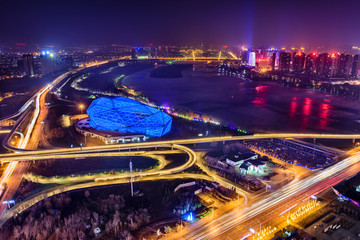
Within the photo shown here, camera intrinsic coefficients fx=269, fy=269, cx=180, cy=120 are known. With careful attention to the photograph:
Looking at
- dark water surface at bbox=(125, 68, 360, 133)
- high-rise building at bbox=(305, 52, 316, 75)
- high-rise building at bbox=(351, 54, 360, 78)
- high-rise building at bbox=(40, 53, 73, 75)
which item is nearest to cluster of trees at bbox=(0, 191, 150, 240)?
dark water surface at bbox=(125, 68, 360, 133)

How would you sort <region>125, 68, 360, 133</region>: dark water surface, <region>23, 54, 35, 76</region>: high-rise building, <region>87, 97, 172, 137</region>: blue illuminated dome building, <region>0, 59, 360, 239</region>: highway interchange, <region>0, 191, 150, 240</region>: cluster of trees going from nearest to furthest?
<region>0, 191, 150, 240</region>: cluster of trees → <region>0, 59, 360, 239</region>: highway interchange → <region>87, 97, 172, 137</region>: blue illuminated dome building → <region>125, 68, 360, 133</region>: dark water surface → <region>23, 54, 35, 76</region>: high-rise building

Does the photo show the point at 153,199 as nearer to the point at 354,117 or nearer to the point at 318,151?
the point at 318,151

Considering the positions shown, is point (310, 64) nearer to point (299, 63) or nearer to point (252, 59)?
point (299, 63)

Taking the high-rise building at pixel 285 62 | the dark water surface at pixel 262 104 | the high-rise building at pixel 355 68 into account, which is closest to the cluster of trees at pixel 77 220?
the dark water surface at pixel 262 104

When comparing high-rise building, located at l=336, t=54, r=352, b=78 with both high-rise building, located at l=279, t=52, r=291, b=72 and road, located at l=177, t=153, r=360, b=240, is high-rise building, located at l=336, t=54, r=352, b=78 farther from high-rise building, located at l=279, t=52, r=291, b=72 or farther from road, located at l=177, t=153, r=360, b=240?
road, located at l=177, t=153, r=360, b=240

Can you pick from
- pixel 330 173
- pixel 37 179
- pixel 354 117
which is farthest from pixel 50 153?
pixel 354 117

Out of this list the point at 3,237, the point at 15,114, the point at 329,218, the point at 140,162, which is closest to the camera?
the point at 3,237
